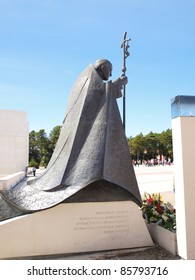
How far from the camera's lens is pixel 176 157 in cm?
434

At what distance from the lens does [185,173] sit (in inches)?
165

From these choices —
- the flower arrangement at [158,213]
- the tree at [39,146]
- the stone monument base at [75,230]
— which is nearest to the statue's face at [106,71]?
the stone monument base at [75,230]

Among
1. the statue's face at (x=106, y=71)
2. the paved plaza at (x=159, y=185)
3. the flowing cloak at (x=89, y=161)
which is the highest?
the statue's face at (x=106, y=71)

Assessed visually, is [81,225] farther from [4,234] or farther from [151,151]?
[151,151]

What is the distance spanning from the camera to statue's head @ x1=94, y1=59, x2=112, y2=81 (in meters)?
5.40

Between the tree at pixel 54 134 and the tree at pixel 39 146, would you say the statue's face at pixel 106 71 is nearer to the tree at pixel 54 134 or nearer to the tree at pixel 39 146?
the tree at pixel 54 134

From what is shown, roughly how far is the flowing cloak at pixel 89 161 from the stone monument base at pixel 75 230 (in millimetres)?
186

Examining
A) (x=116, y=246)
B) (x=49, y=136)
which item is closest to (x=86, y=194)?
(x=116, y=246)

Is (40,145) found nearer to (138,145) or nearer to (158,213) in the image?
(138,145)

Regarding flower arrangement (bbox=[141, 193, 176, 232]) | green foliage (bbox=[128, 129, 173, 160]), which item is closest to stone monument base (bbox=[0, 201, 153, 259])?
flower arrangement (bbox=[141, 193, 176, 232])

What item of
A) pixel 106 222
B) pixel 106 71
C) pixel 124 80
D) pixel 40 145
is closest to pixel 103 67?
pixel 106 71

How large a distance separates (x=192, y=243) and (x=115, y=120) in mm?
2526

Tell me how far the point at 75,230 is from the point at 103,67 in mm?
3275

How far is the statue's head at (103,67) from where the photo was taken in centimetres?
540
